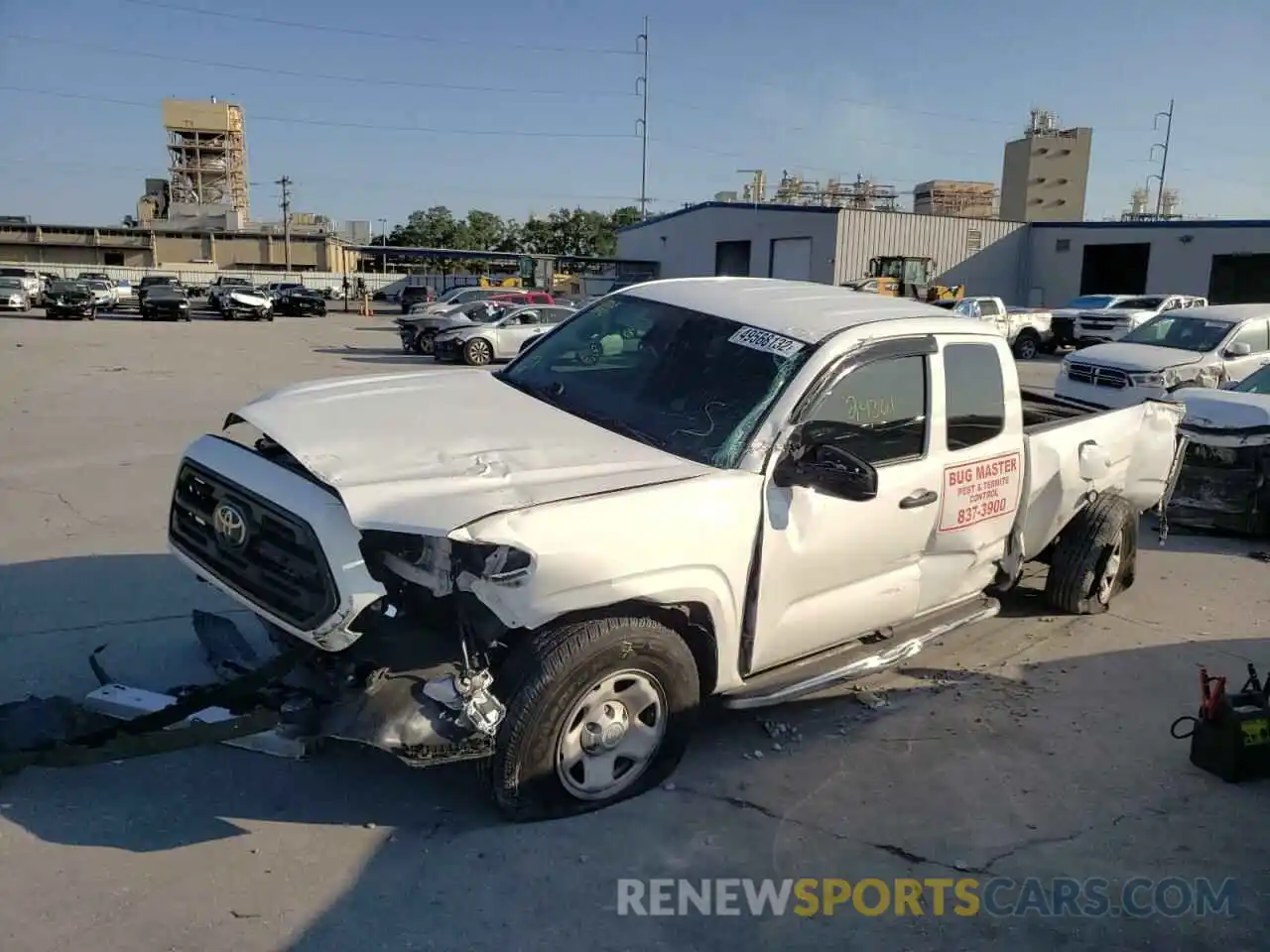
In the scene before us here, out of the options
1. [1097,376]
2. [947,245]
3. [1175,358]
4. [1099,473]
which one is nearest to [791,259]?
[947,245]

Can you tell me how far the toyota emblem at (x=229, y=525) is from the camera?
3531 millimetres

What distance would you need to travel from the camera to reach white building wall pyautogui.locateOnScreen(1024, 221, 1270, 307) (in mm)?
38031

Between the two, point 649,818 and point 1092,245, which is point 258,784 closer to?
point 649,818

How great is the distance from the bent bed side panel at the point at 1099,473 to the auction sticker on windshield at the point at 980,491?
0.17 meters

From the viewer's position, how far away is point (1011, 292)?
45.8 m

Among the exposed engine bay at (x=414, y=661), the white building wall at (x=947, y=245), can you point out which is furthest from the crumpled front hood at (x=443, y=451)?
the white building wall at (x=947, y=245)

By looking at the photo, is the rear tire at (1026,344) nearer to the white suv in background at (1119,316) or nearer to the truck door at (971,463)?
the white suv in background at (1119,316)

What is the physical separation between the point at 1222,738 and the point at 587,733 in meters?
2.74

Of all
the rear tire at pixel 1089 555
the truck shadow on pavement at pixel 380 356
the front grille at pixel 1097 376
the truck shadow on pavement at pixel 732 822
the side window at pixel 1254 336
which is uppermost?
the side window at pixel 1254 336

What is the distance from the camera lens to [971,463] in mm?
4609

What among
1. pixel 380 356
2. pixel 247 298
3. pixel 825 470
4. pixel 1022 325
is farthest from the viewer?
pixel 247 298

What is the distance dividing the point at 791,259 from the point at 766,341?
139ft

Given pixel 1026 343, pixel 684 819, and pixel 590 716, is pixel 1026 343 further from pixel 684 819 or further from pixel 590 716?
pixel 590 716

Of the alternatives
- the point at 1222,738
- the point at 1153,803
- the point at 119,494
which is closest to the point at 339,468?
the point at 1153,803
